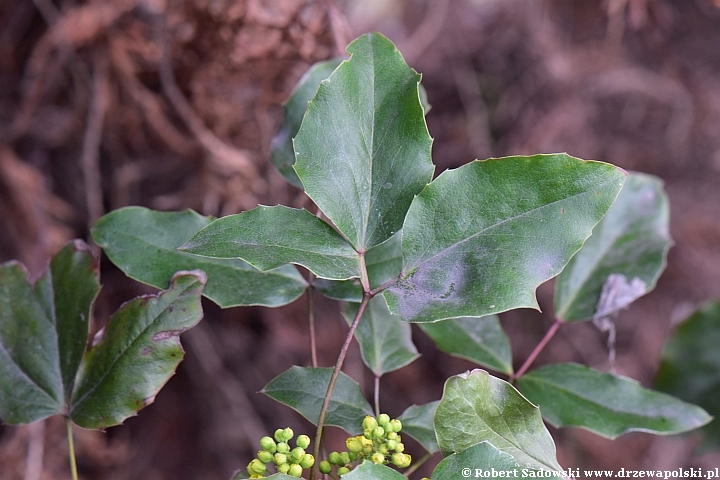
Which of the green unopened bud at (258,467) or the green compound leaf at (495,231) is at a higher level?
the green compound leaf at (495,231)

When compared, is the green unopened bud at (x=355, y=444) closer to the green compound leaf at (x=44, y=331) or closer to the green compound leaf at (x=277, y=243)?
the green compound leaf at (x=277, y=243)

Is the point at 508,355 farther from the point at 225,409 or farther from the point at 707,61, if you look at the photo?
the point at 707,61

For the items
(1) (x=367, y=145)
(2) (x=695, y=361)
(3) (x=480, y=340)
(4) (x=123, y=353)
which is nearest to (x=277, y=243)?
(1) (x=367, y=145)

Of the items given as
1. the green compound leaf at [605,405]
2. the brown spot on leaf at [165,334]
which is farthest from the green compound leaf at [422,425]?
the brown spot on leaf at [165,334]

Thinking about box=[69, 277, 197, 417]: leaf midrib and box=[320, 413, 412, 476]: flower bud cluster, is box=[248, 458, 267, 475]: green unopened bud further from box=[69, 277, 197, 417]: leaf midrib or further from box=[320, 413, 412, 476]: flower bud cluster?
box=[69, 277, 197, 417]: leaf midrib

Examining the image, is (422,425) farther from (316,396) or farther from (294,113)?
(294,113)

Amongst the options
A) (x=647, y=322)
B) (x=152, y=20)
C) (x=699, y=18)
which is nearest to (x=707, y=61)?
(x=699, y=18)
